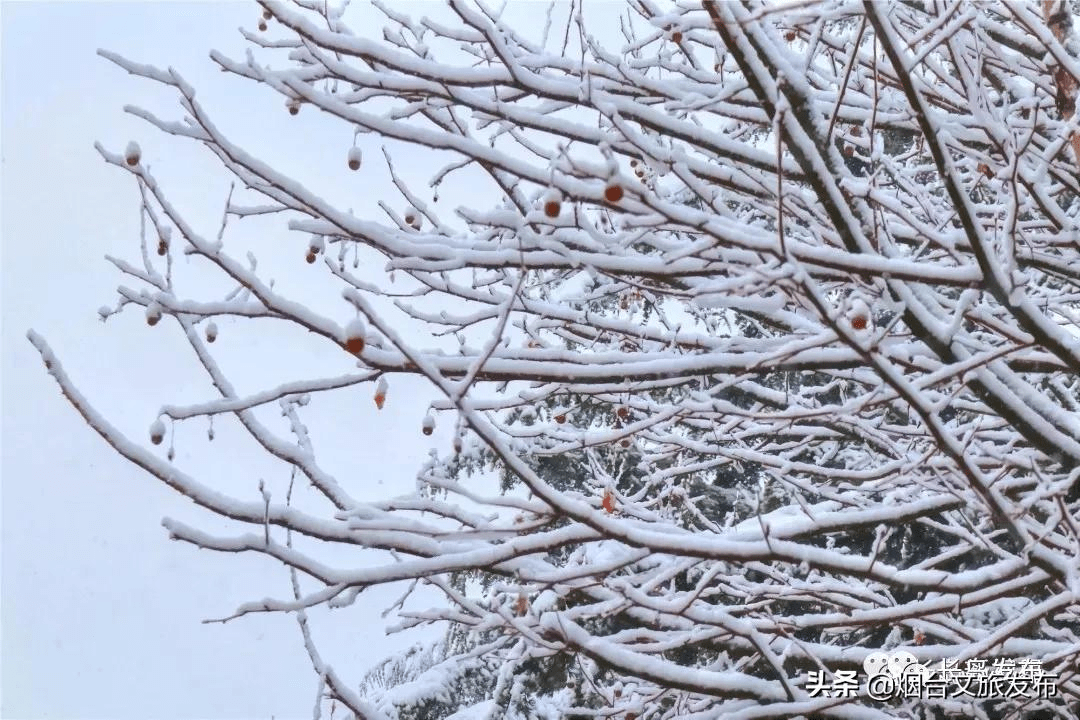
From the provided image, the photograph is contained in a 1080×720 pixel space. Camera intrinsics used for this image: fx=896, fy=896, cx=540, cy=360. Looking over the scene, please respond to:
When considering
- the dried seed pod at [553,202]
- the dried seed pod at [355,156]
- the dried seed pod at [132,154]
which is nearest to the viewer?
the dried seed pod at [553,202]

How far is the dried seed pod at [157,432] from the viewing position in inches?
87.3

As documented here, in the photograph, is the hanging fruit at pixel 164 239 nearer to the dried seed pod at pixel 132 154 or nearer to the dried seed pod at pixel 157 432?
the dried seed pod at pixel 132 154

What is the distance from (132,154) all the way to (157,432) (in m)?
0.67

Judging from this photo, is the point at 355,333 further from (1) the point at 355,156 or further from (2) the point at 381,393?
(1) the point at 355,156

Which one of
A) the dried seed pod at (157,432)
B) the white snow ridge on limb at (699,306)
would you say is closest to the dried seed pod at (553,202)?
the white snow ridge on limb at (699,306)

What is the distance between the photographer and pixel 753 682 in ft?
8.94

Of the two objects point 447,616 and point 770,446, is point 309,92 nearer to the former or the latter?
point 447,616

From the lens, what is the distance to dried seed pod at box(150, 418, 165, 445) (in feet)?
7.27

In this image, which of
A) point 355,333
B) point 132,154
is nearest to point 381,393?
point 355,333

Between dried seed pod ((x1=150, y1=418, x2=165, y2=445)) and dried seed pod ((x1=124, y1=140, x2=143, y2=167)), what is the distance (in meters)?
0.63

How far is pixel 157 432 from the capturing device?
222cm

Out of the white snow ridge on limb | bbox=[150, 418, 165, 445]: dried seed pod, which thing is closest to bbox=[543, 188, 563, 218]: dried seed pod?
the white snow ridge on limb

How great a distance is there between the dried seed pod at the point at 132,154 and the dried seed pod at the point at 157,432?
2.08 ft

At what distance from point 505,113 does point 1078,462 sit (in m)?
1.77
